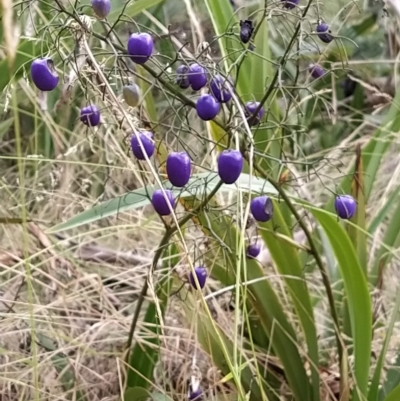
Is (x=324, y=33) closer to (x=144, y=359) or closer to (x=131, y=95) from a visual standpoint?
(x=131, y=95)

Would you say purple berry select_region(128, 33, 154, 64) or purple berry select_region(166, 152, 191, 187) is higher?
purple berry select_region(128, 33, 154, 64)

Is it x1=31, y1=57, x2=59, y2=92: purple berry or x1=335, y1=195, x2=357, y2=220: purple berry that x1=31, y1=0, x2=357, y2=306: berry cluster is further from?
x1=335, y1=195, x2=357, y2=220: purple berry

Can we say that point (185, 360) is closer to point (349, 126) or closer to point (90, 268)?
point (90, 268)

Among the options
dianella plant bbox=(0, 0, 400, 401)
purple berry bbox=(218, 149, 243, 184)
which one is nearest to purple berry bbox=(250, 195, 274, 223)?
dianella plant bbox=(0, 0, 400, 401)

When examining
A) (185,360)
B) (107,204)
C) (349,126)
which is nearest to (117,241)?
(185,360)

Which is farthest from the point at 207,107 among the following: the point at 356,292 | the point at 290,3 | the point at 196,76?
the point at 356,292

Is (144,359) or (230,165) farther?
(144,359)
